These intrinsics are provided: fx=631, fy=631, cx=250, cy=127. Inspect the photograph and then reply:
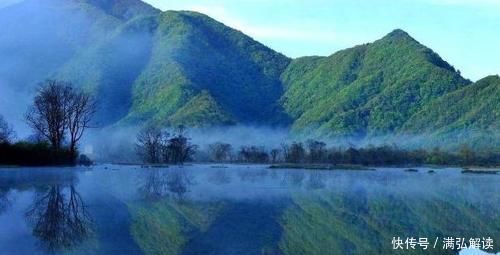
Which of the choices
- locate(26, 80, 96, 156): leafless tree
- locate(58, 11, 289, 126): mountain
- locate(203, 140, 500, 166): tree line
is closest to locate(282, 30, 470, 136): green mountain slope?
locate(58, 11, 289, 126): mountain

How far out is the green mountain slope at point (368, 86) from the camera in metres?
107

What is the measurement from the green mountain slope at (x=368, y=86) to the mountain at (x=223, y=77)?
0.85 feet

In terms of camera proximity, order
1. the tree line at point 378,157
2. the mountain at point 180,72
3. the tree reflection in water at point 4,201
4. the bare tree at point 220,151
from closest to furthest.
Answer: the tree reflection in water at point 4,201 < the tree line at point 378,157 < the bare tree at point 220,151 < the mountain at point 180,72

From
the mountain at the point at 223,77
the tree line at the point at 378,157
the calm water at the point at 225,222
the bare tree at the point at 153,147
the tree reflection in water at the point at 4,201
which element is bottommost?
the calm water at the point at 225,222

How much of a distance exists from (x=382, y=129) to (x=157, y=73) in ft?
159

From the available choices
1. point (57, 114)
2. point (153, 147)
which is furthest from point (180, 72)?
point (57, 114)

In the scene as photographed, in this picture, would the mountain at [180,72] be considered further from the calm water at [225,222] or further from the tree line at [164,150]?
the calm water at [225,222]

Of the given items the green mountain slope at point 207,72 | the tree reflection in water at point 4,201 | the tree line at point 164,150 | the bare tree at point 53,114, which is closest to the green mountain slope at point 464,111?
the green mountain slope at point 207,72

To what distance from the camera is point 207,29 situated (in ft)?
531

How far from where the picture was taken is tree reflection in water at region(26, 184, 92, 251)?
33.5 feet

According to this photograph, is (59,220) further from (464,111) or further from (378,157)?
(464,111)

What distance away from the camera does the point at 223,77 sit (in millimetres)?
140500

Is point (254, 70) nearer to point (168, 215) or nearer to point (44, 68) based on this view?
point (44, 68)

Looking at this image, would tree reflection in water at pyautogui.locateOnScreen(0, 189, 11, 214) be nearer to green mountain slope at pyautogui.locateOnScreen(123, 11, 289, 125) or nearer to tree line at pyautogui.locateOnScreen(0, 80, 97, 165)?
tree line at pyautogui.locateOnScreen(0, 80, 97, 165)
